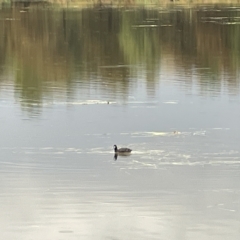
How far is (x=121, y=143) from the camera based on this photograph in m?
13.2

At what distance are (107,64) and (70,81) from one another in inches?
157

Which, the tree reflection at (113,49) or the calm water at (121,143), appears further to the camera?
the tree reflection at (113,49)

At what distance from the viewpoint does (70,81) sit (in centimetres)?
2008

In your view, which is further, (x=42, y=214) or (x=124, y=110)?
(x=124, y=110)

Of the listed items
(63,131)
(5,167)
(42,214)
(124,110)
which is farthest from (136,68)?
(42,214)

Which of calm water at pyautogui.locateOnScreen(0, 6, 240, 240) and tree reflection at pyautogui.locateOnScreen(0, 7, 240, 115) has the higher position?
tree reflection at pyautogui.locateOnScreen(0, 7, 240, 115)

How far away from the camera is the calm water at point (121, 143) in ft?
31.0

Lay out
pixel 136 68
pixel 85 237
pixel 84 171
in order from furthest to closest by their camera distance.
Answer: pixel 136 68 < pixel 84 171 < pixel 85 237

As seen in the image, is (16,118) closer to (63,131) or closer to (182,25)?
(63,131)

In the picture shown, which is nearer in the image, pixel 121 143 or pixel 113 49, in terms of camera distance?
pixel 121 143

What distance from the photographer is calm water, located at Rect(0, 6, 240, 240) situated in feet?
31.0

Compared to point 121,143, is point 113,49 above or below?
above

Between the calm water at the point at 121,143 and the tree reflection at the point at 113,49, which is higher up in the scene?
the tree reflection at the point at 113,49

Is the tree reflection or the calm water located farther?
the tree reflection
